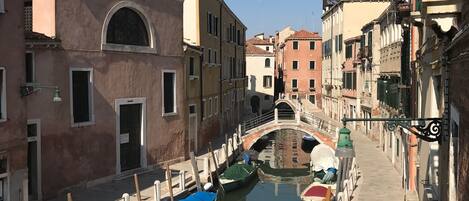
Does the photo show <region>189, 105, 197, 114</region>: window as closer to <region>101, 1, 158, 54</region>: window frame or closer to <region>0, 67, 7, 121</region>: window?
<region>101, 1, 158, 54</region>: window frame

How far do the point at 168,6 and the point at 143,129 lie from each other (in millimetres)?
4815

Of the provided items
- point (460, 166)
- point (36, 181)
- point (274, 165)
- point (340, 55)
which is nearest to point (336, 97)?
point (340, 55)

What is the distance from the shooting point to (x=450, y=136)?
7.18m

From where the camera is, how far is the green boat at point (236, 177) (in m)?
22.4

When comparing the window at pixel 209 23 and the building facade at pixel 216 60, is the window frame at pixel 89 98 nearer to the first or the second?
the building facade at pixel 216 60

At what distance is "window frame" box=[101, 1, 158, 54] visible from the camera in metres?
17.9

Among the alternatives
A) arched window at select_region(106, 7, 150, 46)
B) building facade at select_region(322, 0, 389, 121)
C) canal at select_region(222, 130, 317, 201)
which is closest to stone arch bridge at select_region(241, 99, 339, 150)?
canal at select_region(222, 130, 317, 201)

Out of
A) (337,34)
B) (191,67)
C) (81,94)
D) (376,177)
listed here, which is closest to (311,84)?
(337,34)

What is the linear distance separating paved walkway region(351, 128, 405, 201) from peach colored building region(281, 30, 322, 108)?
97.5 feet

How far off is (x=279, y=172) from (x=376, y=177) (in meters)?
10.7

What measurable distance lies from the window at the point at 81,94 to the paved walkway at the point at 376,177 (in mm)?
8456

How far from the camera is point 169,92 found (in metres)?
21.9

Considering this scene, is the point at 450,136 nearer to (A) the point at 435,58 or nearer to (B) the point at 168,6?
(A) the point at 435,58

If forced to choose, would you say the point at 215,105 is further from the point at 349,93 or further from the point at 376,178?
the point at 376,178
